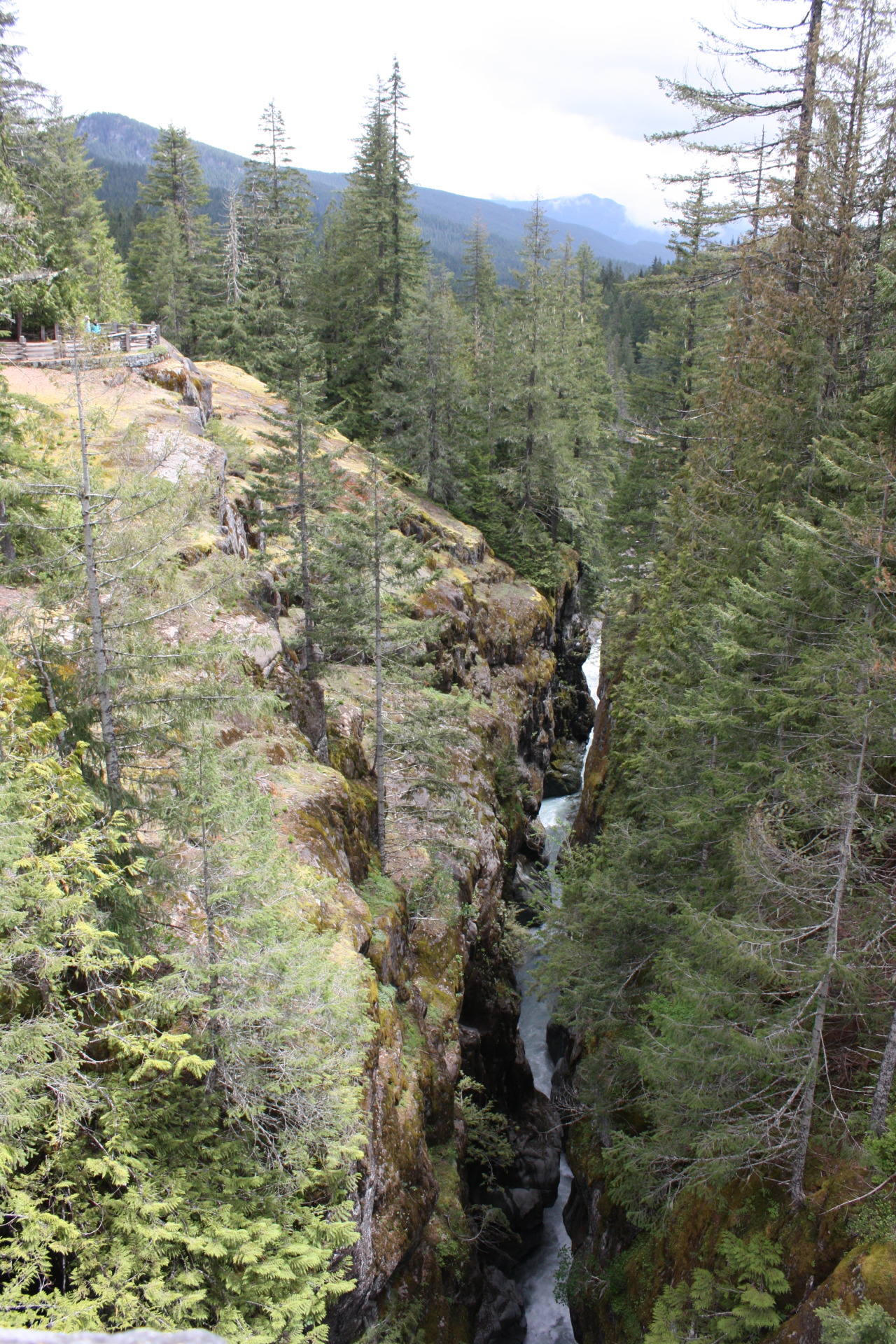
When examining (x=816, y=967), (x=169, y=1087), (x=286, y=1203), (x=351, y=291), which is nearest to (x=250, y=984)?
(x=169, y=1087)

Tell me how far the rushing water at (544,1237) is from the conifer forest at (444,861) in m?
0.09

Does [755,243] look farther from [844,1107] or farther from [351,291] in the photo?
[351,291]

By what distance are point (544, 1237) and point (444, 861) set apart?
9.23 m

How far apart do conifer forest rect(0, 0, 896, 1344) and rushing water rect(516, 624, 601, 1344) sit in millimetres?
95

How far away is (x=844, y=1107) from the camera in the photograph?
29.0ft

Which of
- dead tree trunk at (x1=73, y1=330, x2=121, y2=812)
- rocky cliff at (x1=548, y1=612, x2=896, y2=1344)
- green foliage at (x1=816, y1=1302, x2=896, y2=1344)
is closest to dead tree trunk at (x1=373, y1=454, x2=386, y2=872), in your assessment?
dead tree trunk at (x1=73, y1=330, x2=121, y2=812)

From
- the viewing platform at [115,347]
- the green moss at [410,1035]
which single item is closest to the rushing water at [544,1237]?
the green moss at [410,1035]

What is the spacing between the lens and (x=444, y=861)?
61.5 ft

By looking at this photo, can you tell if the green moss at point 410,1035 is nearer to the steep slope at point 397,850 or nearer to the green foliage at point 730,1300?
the steep slope at point 397,850

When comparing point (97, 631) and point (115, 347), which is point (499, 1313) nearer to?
point (97, 631)

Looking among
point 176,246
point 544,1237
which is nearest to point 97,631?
point 544,1237

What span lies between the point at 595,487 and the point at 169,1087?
135 feet

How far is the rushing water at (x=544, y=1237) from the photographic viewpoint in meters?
15.3

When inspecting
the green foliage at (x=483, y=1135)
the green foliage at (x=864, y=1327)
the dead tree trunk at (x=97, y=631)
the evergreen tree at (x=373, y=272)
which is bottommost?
the green foliage at (x=483, y=1135)
